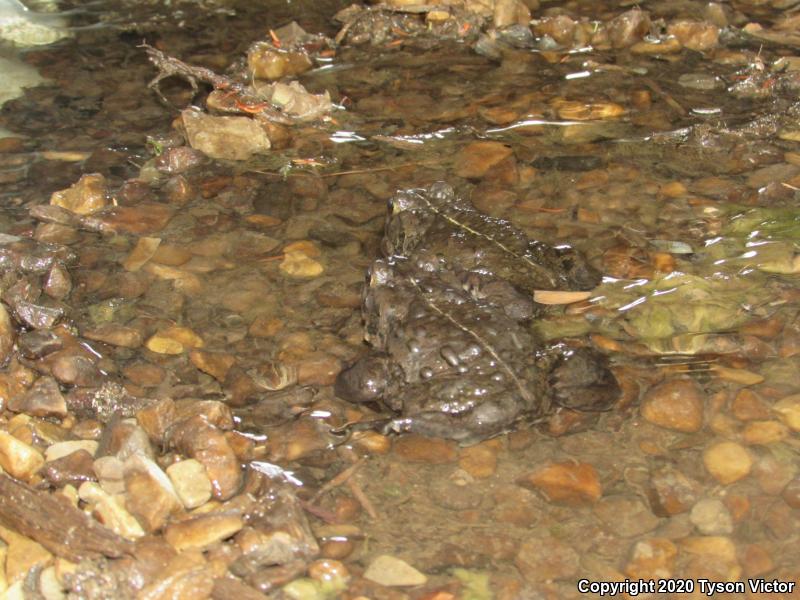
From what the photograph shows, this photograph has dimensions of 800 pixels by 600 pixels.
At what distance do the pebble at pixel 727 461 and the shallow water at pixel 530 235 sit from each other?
1 cm

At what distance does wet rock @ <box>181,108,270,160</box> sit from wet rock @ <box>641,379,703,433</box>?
12.4ft

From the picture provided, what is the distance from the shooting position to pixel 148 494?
12.5ft

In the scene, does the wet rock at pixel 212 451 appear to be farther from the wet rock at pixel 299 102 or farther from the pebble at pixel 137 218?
the wet rock at pixel 299 102

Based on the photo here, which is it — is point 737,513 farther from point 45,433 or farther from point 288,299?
point 45,433

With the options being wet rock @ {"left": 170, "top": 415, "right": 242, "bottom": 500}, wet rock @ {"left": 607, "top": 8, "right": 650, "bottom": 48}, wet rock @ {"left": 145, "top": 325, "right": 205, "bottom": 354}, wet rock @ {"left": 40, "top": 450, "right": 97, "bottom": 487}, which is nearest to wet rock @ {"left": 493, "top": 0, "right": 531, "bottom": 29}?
wet rock @ {"left": 607, "top": 8, "right": 650, "bottom": 48}

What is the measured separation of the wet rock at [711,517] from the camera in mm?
3805

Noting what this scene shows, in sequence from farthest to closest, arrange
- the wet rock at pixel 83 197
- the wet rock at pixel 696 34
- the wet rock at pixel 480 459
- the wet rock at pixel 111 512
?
1. the wet rock at pixel 696 34
2. the wet rock at pixel 83 197
3. the wet rock at pixel 480 459
4. the wet rock at pixel 111 512

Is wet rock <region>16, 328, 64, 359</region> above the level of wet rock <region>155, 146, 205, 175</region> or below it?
below

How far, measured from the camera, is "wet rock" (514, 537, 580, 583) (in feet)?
11.9

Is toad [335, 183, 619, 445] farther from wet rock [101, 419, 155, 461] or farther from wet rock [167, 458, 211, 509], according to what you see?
wet rock [101, 419, 155, 461]

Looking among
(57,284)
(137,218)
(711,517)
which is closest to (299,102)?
(137,218)

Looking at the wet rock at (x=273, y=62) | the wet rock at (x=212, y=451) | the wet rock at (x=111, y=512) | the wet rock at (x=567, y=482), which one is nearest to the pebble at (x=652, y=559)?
the wet rock at (x=567, y=482)

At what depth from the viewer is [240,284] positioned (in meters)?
5.43

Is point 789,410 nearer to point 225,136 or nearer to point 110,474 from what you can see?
point 110,474
